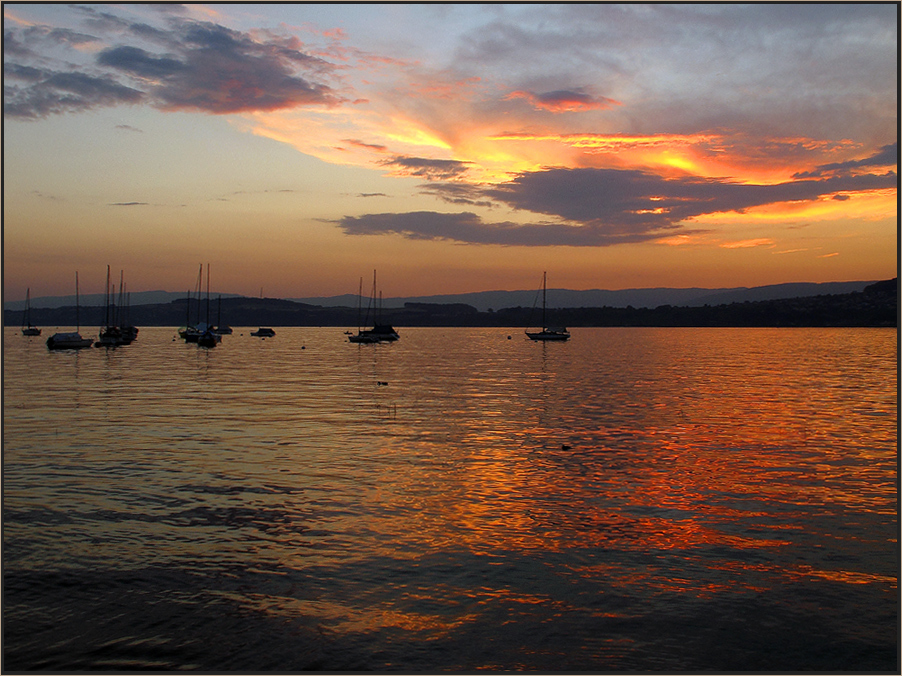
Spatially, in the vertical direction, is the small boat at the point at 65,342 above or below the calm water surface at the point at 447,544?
above

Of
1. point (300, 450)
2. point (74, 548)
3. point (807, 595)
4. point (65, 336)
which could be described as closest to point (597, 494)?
point (807, 595)

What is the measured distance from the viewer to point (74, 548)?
14.5 meters

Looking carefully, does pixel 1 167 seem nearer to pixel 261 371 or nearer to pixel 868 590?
pixel 868 590

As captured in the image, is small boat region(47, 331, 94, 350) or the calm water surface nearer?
the calm water surface

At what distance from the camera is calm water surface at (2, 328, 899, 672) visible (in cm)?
1056

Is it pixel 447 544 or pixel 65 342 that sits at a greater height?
pixel 65 342

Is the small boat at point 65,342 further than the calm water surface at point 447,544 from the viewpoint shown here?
Yes

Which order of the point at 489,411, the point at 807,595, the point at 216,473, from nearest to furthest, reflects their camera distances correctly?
the point at 807,595, the point at 216,473, the point at 489,411

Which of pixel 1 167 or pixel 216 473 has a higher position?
pixel 1 167

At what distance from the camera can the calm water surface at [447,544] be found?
416 inches

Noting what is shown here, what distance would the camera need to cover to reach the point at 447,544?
15016 millimetres

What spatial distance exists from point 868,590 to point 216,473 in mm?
17142

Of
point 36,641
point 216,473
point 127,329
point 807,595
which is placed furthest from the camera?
point 127,329

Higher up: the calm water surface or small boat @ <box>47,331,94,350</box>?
small boat @ <box>47,331,94,350</box>
